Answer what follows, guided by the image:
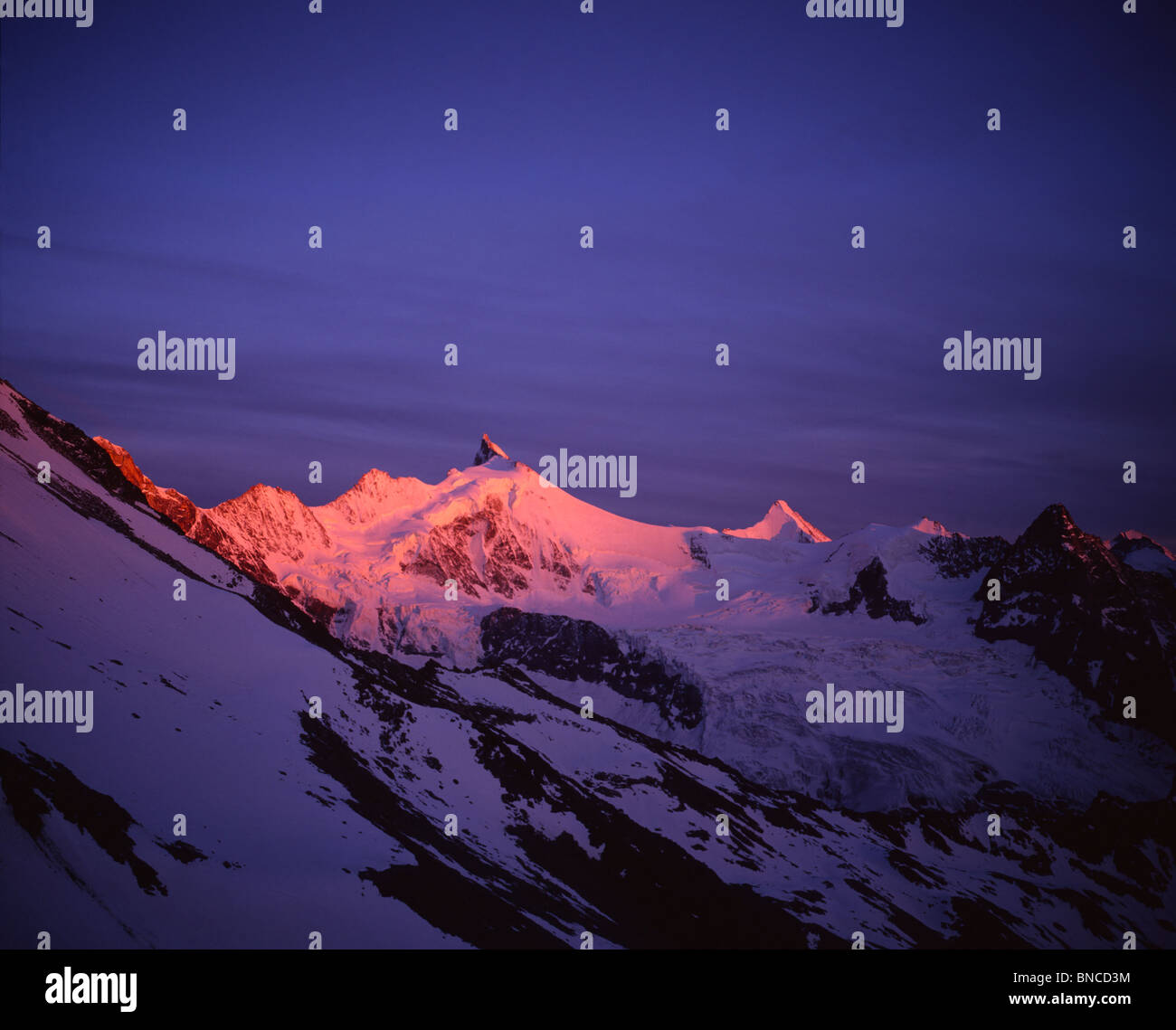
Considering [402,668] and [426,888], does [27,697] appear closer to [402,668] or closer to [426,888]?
[426,888]

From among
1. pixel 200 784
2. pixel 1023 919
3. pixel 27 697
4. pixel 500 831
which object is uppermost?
pixel 27 697

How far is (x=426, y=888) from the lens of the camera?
81.9 meters

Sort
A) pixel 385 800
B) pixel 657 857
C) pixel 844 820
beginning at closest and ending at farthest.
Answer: pixel 385 800, pixel 657 857, pixel 844 820

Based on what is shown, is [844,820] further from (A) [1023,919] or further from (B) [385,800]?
(B) [385,800]

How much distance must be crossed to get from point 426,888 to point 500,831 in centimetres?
2957

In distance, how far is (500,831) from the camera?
111062mm

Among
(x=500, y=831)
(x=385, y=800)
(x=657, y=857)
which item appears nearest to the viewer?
(x=385, y=800)

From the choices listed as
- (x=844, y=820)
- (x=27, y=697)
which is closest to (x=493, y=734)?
(x=27, y=697)
